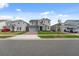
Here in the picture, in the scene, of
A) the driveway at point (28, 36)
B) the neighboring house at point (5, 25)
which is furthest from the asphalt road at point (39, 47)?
the neighboring house at point (5, 25)

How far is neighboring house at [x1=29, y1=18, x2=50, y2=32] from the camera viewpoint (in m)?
5.11

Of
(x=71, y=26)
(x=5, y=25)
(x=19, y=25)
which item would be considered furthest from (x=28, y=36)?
(x=71, y=26)

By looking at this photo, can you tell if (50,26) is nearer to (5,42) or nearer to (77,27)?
(77,27)

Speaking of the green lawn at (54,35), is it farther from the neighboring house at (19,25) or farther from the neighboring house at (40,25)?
the neighboring house at (19,25)

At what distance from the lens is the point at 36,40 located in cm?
536

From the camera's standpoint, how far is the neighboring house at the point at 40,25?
5.11 meters

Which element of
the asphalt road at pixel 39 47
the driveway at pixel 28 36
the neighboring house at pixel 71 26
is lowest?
the asphalt road at pixel 39 47

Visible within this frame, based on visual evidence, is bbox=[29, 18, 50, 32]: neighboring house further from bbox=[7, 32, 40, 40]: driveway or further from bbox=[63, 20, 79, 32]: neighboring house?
bbox=[63, 20, 79, 32]: neighboring house

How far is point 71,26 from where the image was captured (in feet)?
16.9

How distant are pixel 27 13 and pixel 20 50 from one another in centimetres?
89

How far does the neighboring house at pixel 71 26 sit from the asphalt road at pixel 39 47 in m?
0.29

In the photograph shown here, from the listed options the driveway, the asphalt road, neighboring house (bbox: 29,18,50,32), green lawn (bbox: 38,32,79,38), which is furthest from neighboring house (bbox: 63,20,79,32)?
the driveway

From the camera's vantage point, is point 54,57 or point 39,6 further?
point 39,6

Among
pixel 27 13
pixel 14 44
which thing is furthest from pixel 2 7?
pixel 14 44
